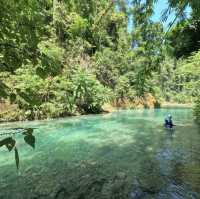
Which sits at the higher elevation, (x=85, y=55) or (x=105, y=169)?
(x=85, y=55)

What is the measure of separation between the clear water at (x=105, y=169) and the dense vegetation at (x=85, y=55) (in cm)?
211

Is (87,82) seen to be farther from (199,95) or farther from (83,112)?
(199,95)

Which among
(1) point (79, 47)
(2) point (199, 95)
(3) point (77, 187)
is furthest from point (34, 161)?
(1) point (79, 47)

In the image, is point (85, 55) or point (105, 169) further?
point (85, 55)

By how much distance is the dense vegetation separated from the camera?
2479mm

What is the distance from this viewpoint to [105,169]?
9312mm

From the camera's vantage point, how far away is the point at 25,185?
7887 millimetres

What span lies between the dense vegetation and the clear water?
2.11 meters

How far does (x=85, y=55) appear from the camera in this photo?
39.2 meters

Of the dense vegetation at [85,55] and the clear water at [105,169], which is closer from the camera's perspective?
the dense vegetation at [85,55]

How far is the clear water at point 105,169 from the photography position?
23.8 ft

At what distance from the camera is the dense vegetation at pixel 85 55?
8.13 ft

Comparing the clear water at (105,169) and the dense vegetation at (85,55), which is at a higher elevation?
the dense vegetation at (85,55)

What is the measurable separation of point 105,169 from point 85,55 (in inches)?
1218
